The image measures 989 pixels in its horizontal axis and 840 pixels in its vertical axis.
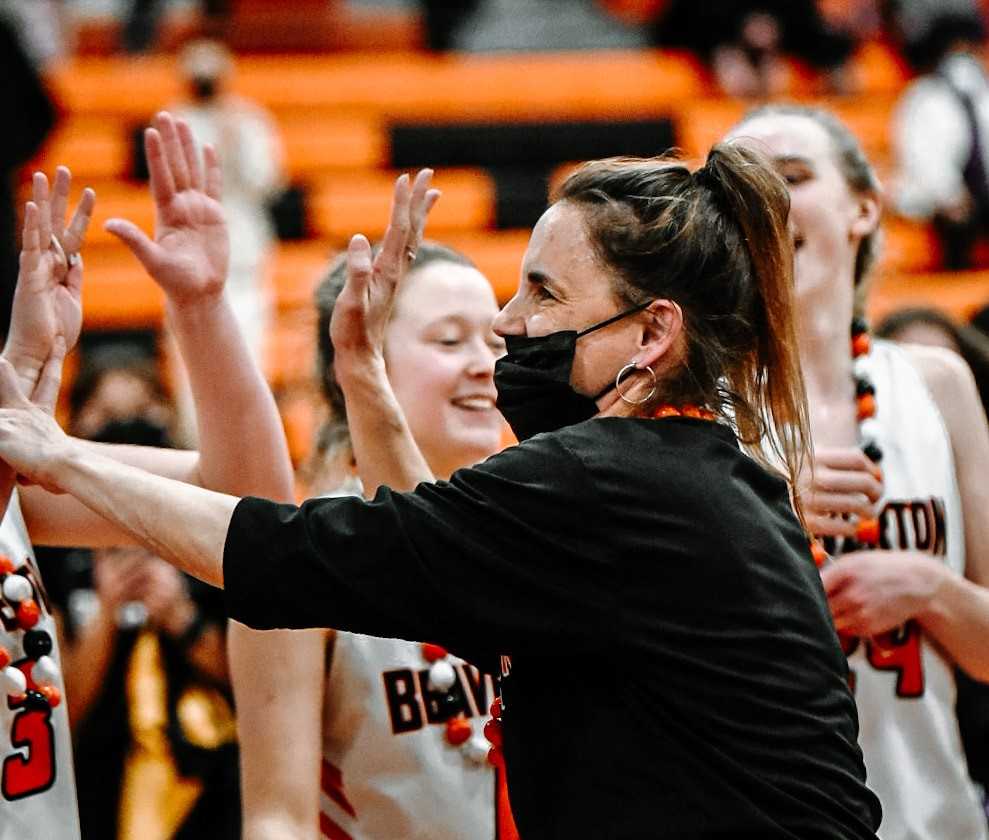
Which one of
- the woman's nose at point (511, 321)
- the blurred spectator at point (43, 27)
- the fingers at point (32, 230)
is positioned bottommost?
the woman's nose at point (511, 321)

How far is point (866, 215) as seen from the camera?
3.09 metres

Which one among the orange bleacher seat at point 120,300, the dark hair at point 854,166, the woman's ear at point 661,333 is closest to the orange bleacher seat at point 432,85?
the orange bleacher seat at point 120,300

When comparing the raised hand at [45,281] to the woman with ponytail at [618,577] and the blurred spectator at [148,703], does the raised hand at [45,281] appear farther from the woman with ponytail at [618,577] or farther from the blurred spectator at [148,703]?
the blurred spectator at [148,703]

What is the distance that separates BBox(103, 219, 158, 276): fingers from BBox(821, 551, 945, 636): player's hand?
1.20 metres

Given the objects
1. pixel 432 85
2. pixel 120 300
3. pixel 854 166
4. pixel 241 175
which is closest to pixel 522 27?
pixel 432 85

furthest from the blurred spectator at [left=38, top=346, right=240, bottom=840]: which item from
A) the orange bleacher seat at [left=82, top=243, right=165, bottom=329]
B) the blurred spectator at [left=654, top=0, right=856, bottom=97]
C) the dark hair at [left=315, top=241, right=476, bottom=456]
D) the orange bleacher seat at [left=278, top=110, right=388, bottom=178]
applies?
the blurred spectator at [left=654, top=0, right=856, bottom=97]

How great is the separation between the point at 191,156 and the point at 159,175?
72 millimetres

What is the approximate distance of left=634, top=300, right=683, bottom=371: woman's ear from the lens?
2029 millimetres

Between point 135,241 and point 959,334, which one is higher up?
point 135,241

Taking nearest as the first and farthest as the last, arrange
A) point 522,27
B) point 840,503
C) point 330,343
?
point 840,503 < point 330,343 < point 522,27

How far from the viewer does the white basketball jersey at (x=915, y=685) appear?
2809 mm

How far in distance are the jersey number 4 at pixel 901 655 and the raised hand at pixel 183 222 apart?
129 centimetres

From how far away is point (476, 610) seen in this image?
1.87 metres

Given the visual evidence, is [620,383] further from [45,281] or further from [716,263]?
[45,281]
